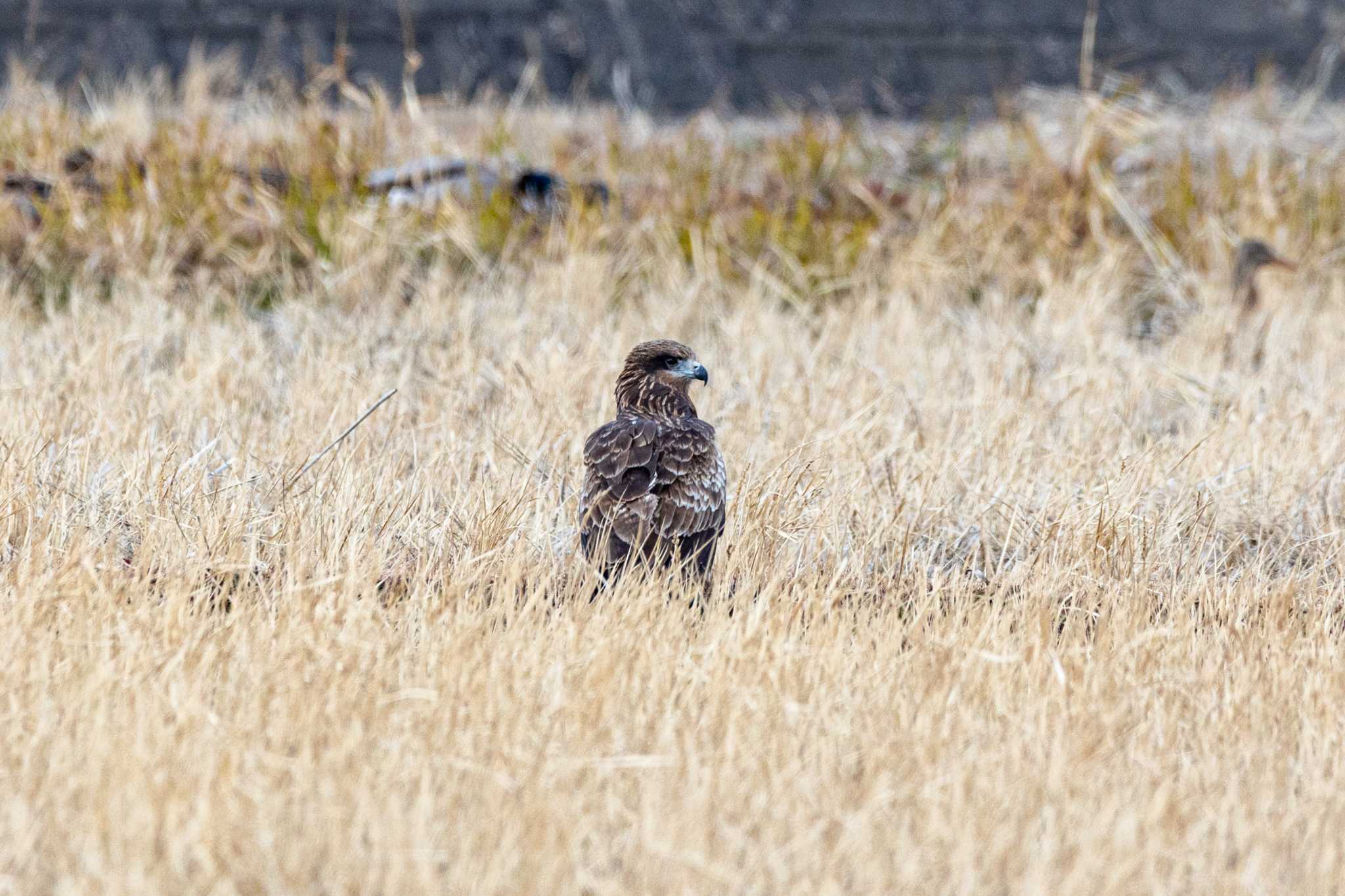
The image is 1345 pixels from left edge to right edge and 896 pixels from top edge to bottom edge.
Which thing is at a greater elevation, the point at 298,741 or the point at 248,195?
the point at 248,195

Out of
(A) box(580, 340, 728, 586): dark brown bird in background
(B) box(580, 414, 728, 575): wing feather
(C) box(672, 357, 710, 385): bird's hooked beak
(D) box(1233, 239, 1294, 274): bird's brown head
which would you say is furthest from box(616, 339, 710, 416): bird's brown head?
(D) box(1233, 239, 1294, 274): bird's brown head

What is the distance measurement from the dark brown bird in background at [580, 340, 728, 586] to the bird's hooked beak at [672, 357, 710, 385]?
22 cm

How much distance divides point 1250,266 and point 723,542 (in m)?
4.52

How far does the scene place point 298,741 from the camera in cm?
291

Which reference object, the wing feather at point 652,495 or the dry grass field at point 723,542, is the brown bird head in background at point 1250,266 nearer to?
the dry grass field at point 723,542

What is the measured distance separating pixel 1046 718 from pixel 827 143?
7.40m

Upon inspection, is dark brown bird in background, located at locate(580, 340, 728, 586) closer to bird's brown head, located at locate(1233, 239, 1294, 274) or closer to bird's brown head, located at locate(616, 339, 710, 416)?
bird's brown head, located at locate(616, 339, 710, 416)

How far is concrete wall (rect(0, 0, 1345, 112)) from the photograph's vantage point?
14617 millimetres

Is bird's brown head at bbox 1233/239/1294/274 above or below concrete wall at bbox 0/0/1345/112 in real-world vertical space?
below

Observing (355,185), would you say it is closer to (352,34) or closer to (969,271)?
(969,271)

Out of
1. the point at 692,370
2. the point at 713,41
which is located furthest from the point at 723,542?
the point at 713,41

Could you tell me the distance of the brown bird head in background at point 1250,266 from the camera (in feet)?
25.9

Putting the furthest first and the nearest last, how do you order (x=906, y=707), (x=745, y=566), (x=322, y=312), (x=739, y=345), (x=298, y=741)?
(x=322, y=312) < (x=739, y=345) < (x=745, y=566) < (x=906, y=707) < (x=298, y=741)

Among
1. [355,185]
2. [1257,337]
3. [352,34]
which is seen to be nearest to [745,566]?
[1257,337]
